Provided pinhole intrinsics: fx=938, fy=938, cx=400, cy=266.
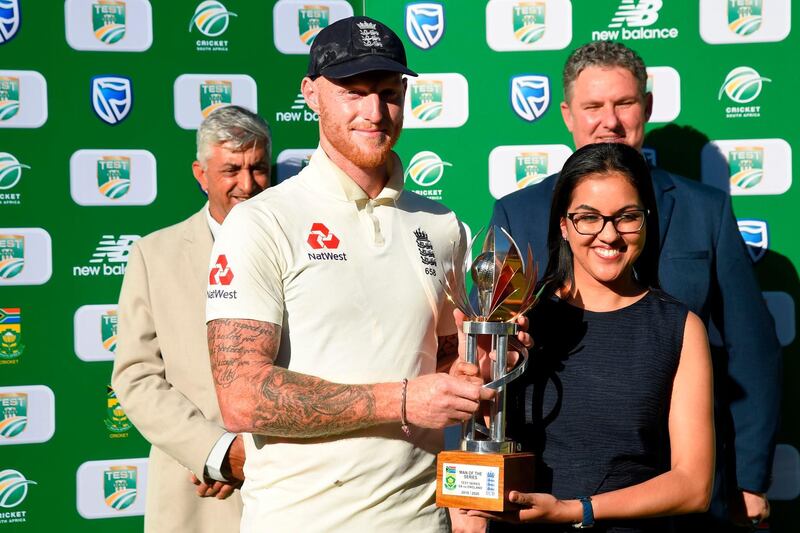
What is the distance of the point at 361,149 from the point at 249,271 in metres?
0.41

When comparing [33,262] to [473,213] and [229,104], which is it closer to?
[229,104]

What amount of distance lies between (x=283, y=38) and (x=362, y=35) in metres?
1.89

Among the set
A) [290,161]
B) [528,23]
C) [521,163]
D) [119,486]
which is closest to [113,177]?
[290,161]

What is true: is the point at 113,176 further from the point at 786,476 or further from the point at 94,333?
the point at 786,476

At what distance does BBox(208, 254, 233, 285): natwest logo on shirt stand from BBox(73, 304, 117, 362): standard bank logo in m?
1.94

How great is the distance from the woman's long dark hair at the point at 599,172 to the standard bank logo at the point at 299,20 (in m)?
2.03

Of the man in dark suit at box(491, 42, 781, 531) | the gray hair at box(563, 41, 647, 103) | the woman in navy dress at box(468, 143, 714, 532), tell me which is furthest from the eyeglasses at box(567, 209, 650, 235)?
the gray hair at box(563, 41, 647, 103)

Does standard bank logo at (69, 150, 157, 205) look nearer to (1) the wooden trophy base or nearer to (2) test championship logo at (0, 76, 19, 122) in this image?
(2) test championship logo at (0, 76, 19, 122)

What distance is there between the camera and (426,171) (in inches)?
155

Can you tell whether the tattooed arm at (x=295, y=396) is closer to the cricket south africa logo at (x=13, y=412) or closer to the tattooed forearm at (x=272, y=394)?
the tattooed forearm at (x=272, y=394)

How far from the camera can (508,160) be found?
13.0 ft

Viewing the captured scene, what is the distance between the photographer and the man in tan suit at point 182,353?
3.06 m

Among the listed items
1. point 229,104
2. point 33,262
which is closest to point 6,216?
point 33,262

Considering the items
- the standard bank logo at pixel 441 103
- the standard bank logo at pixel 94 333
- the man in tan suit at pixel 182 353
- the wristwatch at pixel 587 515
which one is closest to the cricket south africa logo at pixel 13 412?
the standard bank logo at pixel 94 333
